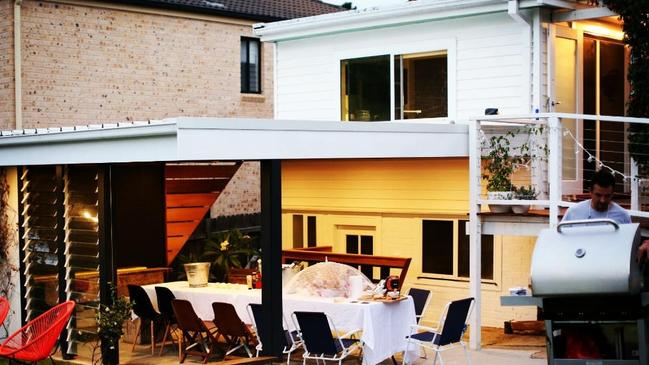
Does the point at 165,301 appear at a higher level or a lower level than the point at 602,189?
lower

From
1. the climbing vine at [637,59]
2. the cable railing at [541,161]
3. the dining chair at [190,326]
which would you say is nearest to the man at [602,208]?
the cable railing at [541,161]

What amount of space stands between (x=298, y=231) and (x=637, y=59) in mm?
6509

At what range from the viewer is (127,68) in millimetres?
22016

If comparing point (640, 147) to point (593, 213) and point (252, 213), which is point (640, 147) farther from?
point (252, 213)

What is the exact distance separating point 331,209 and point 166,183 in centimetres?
277

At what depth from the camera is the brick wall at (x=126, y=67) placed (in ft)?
66.6

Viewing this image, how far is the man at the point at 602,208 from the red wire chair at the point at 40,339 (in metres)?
5.20

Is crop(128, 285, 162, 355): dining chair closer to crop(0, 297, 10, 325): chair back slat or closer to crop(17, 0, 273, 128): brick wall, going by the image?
crop(0, 297, 10, 325): chair back slat

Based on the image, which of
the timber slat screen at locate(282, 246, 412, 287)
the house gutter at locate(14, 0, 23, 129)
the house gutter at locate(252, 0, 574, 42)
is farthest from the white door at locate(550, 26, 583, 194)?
the house gutter at locate(14, 0, 23, 129)

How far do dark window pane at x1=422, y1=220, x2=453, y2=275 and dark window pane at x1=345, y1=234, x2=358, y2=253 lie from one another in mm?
1364

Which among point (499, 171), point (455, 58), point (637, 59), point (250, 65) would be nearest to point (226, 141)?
point (499, 171)

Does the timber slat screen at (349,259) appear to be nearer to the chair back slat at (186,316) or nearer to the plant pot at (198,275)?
the plant pot at (198,275)

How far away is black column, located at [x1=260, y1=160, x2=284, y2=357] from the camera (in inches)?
440

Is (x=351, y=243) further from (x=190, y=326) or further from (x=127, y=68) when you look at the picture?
(x=127, y=68)
